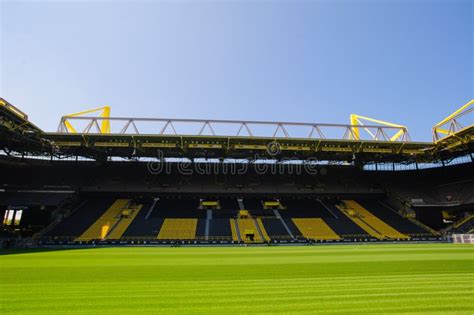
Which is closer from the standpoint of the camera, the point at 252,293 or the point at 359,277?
the point at 252,293

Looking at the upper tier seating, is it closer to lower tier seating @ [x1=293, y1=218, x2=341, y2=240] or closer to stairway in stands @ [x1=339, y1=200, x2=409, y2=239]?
stairway in stands @ [x1=339, y1=200, x2=409, y2=239]

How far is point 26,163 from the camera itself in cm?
3934

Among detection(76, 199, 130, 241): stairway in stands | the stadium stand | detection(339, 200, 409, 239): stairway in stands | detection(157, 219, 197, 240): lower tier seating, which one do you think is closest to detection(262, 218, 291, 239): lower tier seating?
detection(157, 219, 197, 240): lower tier seating

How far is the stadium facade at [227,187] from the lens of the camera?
33.1 m

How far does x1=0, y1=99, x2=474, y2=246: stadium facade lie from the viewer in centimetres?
3309

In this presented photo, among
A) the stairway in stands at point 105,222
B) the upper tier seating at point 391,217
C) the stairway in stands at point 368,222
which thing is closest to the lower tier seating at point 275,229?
the stairway in stands at point 368,222

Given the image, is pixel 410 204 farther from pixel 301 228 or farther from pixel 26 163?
pixel 26 163

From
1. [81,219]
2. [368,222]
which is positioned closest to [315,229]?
[368,222]

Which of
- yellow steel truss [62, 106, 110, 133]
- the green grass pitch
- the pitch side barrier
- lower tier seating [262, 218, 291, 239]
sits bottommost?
the pitch side barrier

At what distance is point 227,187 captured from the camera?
4488 centimetres

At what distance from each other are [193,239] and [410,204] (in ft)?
110

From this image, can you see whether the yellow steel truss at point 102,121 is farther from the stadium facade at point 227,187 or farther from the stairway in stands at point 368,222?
the stairway in stands at point 368,222

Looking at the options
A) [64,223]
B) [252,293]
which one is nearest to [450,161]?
[252,293]

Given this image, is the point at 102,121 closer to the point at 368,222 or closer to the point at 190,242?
the point at 190,242
